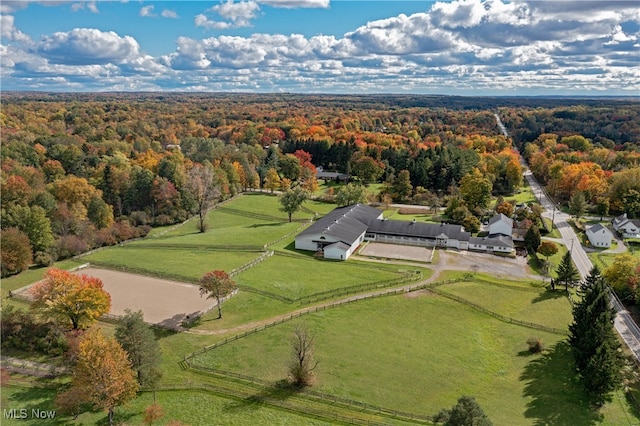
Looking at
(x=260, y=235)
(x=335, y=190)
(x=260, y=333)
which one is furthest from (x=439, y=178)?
(x=260, y=333)

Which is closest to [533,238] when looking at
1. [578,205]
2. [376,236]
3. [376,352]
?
[578,205]

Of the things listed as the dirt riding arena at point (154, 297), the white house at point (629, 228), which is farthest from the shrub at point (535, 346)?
the white house at point (629, 228)

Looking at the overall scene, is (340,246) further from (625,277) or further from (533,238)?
(625,277)

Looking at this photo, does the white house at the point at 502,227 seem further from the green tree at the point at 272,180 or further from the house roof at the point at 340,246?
the green tree at the point at 272,180

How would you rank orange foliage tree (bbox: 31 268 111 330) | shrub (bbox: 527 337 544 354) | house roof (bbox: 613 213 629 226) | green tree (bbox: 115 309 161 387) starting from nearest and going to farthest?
green tree (bbox: 115 309 161 387) < orange foliage tree (bbox: 31 268 111 330) < shrub (bbox: 527 337 544 354) < house roof (bbox: 613 213 629 226)

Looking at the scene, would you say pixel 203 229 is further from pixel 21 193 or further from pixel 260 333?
pixel 260 333

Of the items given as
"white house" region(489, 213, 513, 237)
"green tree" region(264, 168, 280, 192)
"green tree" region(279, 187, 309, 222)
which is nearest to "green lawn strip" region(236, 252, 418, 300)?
"green tree" region(279, 187, 309, 222)

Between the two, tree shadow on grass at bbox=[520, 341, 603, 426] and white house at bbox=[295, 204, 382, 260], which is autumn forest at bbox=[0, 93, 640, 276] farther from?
tree shadow on grass at bbox=[520, 341, 603, 426]
